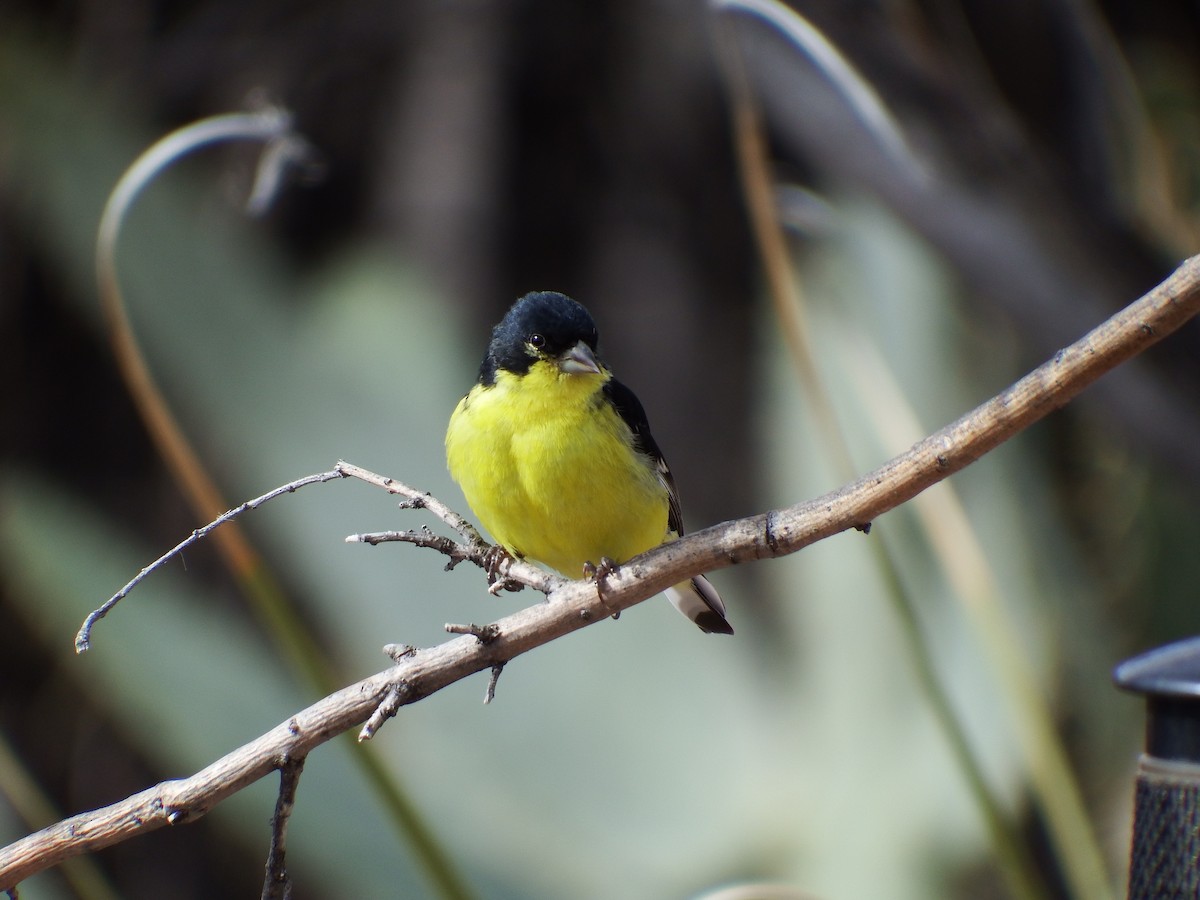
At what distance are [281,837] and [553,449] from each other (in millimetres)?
794

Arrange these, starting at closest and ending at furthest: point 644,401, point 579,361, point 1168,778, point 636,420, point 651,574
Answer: point 651,574 → point 1168,778 → point 579,361 → point 636,420 → point 644,401

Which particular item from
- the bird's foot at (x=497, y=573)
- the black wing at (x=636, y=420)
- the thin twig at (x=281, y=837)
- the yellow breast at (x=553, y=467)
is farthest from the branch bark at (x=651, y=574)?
the black wing at (x=636, y=420)

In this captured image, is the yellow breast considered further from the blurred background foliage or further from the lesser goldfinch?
the blurred background foliage

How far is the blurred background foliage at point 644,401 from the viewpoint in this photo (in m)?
2.56

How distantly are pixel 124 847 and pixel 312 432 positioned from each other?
1956 mm

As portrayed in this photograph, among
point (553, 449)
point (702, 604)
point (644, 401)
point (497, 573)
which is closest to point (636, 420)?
point (553, 449)

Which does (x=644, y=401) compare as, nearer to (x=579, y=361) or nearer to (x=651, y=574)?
(x=579, y=361)

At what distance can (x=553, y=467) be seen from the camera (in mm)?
1648

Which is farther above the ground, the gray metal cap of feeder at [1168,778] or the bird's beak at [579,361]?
the bird's beak at [579,361]

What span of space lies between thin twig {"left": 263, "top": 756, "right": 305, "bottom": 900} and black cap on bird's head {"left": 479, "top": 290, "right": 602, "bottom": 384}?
2.48ft

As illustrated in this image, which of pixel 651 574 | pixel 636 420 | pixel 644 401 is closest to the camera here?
pixel 651 574

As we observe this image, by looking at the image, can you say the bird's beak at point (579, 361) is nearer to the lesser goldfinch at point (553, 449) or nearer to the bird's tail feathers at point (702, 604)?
the lesser goldfinch at point (553, 449)

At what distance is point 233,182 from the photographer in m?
3.33

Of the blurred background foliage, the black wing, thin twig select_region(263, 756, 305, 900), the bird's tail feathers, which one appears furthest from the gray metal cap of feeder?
thin twig select_region(263, 756, 305, 900)
